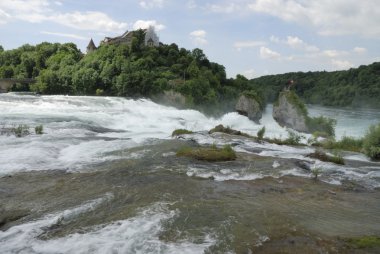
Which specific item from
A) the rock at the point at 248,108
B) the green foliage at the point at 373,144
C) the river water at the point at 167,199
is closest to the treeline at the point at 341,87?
the rock at the point at 248,108

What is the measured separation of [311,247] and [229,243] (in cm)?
156

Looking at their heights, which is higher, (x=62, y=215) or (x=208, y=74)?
(x=208, y=74)

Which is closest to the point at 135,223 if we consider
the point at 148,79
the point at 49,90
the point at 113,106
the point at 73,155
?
the point at 73,155

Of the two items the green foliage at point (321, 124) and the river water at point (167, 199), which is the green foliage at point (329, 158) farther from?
the green foliage at point (321, 124)

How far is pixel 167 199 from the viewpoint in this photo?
9.88 meters

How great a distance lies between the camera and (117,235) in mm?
7172

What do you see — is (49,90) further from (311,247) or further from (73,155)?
(311,247)

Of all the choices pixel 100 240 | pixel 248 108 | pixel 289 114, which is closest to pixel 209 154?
pixel 100 240

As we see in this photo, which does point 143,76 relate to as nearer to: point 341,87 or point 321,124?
point 321,124

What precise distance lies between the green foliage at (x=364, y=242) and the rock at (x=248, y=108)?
149 feet

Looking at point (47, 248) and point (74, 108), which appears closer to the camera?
point (47, 248)

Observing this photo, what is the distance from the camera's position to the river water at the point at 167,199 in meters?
7.09

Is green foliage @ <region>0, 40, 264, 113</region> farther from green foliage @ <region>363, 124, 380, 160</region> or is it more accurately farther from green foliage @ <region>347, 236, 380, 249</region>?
green foliage @ <region>347, 236, 380, 249</region>

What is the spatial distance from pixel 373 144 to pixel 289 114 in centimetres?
2263
